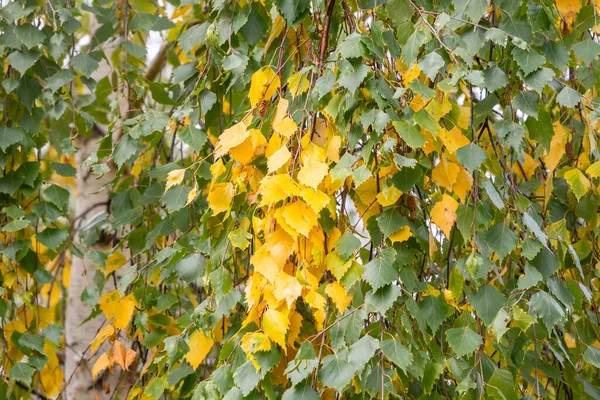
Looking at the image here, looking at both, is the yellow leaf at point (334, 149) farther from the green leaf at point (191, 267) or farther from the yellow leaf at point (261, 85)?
the green leaf at point (191, 267)

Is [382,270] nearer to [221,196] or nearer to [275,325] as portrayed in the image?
[275,325]

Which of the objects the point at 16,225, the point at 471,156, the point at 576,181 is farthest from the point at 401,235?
the point at 16,225

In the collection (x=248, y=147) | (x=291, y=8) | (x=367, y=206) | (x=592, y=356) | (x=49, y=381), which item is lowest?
(x=49, y=381)

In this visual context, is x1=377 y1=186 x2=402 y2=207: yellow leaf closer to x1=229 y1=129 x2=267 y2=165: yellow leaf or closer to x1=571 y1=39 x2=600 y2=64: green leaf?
x1=229 y1=129 x2=267 y2=165: yellow leaf

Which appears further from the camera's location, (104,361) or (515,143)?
(104,361)

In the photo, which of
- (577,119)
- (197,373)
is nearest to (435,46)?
(197,373)

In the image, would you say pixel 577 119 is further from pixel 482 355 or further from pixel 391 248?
pixel 391 248

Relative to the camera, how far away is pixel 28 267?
1.52m

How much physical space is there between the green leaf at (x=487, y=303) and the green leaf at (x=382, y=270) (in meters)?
0.14

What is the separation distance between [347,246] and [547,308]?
0.86ft

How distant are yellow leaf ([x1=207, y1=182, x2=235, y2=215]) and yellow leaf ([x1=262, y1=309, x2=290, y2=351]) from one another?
0.62ft

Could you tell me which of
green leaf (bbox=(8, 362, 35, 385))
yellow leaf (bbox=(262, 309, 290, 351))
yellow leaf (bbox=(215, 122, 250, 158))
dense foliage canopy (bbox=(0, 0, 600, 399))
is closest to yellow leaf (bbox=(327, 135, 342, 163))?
dense foliage canopy (bbox=(0, 0, 600, 399))

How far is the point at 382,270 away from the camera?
0.92 meters

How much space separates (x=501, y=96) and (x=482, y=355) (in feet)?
1.35
